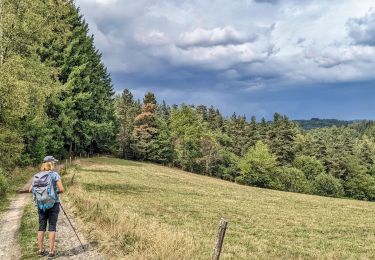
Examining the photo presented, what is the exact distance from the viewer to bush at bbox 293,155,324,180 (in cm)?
10281

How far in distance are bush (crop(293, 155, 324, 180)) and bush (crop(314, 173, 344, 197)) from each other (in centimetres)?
369

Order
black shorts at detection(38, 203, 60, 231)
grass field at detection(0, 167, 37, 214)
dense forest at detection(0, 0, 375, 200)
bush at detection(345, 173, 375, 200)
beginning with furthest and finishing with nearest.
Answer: bush at detection(345, 173, 375, 200)
dense forest at detection(0, 0, 375, 200)
grass field at detection(0, 167, 37, 214)
black shorts at detection(38, 203, 60, 231)

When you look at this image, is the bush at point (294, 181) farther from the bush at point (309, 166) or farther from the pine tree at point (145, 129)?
the pine tree at point (145, 129)

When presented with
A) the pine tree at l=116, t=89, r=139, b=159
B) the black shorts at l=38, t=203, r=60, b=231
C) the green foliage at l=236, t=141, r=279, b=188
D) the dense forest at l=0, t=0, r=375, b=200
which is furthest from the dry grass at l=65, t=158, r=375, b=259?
the pine tree at l=116, t=89, r=139, b=159

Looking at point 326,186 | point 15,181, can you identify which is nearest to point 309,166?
point 326,186

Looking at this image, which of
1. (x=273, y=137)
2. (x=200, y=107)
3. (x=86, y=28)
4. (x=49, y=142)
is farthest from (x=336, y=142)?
(x=49, y=142)

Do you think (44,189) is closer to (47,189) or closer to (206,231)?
(47,189)

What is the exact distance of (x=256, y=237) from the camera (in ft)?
72.1

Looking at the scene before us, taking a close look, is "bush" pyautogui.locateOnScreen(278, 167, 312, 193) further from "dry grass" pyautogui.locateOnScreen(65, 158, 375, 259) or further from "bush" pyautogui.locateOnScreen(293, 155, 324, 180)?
"dry grass" pyautogui.locateOnScreen(65, 158, 375, 259)

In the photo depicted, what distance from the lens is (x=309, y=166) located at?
103125mm

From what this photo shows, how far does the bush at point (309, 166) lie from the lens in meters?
103

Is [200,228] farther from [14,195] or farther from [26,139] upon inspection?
[26,139]

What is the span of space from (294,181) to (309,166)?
8621 millimetres

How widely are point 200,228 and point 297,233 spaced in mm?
6651
